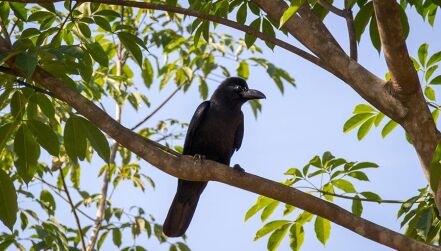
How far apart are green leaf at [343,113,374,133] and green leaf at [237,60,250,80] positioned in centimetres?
311

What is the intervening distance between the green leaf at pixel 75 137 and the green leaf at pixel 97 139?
2 cm

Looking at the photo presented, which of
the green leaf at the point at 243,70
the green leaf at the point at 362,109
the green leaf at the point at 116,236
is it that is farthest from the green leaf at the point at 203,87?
the green leaf at the point at 362,109

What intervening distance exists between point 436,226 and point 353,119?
0.84 m

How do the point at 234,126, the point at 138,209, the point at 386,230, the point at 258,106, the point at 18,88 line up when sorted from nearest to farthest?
the point at 386,230
the point at 18,88
the point at 234,126
the point at 138,209
the point at 258,106

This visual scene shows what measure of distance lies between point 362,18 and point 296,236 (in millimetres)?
1231

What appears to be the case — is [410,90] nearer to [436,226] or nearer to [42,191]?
[436,226]

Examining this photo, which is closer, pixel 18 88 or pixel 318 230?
pixel 18 88

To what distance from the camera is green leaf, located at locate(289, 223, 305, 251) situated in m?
3.71

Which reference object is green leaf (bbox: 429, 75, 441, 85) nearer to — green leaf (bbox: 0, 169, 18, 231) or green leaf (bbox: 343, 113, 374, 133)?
green leaf (bbox: 343, 113, 374, 133)

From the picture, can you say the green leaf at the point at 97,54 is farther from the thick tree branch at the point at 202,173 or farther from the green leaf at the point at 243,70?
the green leaf at the point at 243,70

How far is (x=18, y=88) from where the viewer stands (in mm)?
3260

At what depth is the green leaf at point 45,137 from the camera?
316 centimetres

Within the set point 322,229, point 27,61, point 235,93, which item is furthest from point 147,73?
point 27,61

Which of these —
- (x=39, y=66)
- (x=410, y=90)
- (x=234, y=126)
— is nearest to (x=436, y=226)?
(x=410, y=90)
